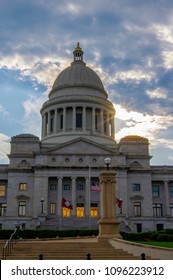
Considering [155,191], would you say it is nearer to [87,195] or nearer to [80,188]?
[87,195]

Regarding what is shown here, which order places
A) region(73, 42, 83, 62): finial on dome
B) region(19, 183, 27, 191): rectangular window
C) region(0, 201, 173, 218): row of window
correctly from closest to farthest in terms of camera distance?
1. region(0, 201, 173, 218): row of window
2. region(19, 183, 27, 191): rectangular window
3. region(73, 42, 83, 62): finial on dome

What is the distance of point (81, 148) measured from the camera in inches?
2724

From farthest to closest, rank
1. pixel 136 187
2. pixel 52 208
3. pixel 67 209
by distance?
pixel 136 187 < pixel 52 208 < pixel 67 209

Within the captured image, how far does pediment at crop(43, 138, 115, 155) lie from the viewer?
224ft

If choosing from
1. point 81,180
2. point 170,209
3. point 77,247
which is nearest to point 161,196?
point 170,209

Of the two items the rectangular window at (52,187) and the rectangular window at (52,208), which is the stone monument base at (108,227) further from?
the rectangular window at (52,187)

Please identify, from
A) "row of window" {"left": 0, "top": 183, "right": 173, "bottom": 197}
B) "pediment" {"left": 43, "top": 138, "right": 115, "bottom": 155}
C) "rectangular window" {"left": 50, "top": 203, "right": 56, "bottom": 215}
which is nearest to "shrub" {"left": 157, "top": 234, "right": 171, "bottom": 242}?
"rectangular window" {"left": 50, "top": 203, "right": 56, "bottom": 215}

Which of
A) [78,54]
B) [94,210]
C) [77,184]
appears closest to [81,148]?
[77,184]

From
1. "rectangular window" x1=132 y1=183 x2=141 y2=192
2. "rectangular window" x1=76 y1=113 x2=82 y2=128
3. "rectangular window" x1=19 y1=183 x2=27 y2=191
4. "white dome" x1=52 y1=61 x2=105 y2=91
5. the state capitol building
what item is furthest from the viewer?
"white dome" x1=52 y1=61 x2=105 y2=91

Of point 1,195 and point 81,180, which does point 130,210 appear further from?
point 1,195

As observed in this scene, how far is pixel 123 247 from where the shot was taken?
20.6 meters

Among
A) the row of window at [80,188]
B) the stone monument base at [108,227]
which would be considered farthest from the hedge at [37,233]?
the row of window at [80,188]

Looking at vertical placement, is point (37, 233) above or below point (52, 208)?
below

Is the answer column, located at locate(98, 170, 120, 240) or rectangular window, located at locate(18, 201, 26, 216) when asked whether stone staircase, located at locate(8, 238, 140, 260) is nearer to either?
column, located at locate(98, 170, 120, 240)
